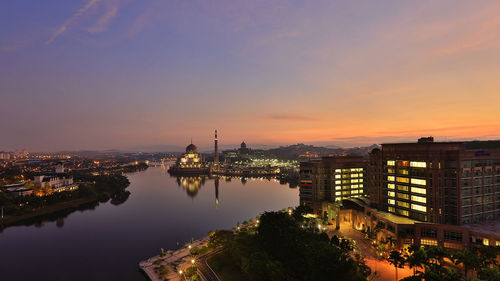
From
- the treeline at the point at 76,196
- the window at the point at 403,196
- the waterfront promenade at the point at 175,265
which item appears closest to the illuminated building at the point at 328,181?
the window at the point at 403,196

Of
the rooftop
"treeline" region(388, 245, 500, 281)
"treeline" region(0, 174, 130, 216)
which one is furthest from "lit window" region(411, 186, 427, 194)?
"treeline" region(0, 174, 130, 216)

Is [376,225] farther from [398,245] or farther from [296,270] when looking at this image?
[296,270]

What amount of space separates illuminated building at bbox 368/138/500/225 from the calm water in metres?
44.7

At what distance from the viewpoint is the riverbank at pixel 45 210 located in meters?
73.4

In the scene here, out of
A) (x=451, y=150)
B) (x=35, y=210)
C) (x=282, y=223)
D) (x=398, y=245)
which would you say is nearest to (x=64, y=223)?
(x=35, y=210)

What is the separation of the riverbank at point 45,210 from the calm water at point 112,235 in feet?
17.8

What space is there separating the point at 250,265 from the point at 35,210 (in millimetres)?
82146

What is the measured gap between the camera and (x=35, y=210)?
82562 mm

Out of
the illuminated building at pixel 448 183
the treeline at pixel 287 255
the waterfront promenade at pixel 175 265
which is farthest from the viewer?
the illuminated building at pixel 448 183

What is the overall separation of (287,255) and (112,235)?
47.4 m

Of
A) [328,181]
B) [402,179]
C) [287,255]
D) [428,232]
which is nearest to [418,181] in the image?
[402,179]

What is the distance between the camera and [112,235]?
65.2 metres

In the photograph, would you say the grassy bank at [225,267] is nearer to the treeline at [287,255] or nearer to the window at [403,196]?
the treeline at [287,255]

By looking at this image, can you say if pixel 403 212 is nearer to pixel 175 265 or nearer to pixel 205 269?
pixel 205 269
